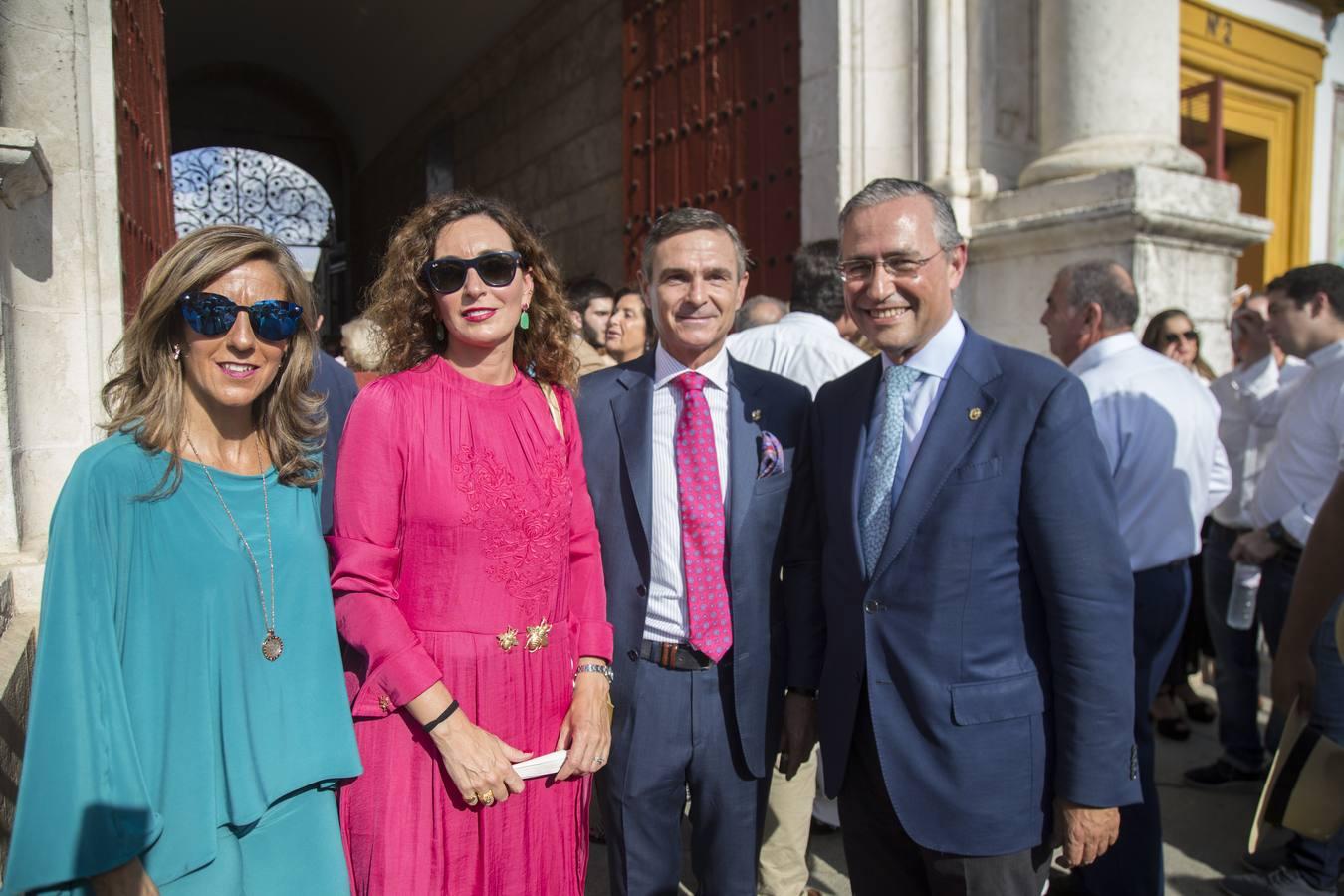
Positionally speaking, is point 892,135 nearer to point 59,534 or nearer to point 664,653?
point 664,653

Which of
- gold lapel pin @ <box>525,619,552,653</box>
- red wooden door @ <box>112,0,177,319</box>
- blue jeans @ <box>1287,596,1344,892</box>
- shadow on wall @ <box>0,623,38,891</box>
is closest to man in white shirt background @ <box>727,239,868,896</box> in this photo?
gold lapel pin @ <box>525,619,552,653</box>

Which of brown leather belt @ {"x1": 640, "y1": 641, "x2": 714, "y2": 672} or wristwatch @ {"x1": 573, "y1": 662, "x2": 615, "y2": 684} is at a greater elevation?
wristwatch @ {"x1": 573, "y1": 662, "x2": 615, "y2": 684}

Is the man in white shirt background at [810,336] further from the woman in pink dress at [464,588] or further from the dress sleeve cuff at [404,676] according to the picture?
the dress sleeve cuff at [404,676]

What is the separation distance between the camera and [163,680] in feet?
4.68

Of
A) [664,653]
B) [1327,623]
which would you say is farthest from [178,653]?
[1327,623]

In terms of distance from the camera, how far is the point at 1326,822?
1.63 m

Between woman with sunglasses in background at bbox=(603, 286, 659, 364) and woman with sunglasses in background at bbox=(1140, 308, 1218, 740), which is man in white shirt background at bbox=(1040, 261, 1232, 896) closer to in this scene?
woman with sunglasses in background at bbox=(1140, 308, 1218, 740)

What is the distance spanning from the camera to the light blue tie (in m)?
1.98

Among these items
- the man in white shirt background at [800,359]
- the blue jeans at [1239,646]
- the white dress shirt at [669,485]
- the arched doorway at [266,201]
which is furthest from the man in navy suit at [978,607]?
the arched doorway at [266,201]

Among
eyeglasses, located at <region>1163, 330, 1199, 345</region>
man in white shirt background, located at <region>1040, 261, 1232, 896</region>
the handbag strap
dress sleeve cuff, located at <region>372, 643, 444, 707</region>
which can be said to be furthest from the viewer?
eyeglasses, located at <region>1163, 330, 1199, 345</region>

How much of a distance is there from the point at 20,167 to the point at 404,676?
2.07 meters

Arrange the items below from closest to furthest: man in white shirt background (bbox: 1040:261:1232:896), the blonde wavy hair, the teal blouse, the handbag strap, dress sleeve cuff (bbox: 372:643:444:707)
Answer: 1. the teal blouse
2. the blonde wavy hair
3. dress sleeve cuff (bbox: 372:643:444:707)
4. the handbag strap
5. man in white shirt background (bbox: 1040:261:1232:896)

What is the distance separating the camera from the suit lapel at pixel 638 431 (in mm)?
2229

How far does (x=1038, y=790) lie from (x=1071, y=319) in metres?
2.07
